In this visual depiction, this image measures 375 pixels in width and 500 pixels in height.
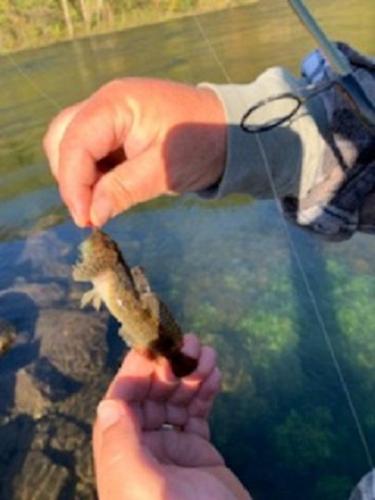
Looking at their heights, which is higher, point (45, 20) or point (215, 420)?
point (215, 420)

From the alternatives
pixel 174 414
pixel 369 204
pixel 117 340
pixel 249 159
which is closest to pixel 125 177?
pixel 249 159

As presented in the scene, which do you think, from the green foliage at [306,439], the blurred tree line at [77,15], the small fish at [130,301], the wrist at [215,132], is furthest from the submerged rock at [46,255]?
the blurred tree line at [77,15]

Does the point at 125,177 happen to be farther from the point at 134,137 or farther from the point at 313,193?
the point at 313,193

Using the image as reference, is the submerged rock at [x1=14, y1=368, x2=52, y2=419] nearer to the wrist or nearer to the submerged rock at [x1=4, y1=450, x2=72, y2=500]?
the submerged rock at [x1=4, y1=450, x2=72, y2=500]

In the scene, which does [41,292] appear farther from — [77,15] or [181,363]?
[77,15]

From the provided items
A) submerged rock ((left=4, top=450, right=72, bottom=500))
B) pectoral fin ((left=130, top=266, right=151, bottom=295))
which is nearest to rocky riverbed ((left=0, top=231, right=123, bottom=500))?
submerged rock ((left=4, top=450, right=72, bottom=500))

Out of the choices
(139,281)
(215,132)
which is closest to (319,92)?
(215,132)

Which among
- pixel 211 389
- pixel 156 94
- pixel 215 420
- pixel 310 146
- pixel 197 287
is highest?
pixel 156 94

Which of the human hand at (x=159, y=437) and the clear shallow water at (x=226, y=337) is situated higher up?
the human hand at (x=159, y=437)

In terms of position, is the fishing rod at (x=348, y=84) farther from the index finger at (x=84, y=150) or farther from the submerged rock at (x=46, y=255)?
the submerged rock at (x=46, y=255)
